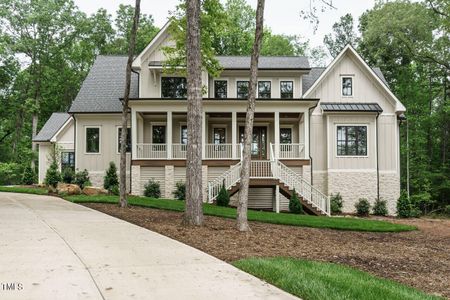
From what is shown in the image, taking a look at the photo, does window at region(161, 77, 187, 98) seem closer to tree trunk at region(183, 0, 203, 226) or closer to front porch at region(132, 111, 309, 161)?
front porch at region(132, 111, 309, 161)

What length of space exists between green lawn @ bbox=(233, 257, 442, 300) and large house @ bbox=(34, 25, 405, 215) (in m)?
13.3

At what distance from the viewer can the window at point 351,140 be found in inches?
845

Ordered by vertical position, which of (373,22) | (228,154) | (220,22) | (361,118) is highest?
(373,22)

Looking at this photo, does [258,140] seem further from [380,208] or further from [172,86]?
[380,208]

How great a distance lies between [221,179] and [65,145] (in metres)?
12.5

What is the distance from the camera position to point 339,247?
354 inches

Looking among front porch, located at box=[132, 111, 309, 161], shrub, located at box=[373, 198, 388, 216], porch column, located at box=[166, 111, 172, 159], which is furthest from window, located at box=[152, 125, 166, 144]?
shrub, located at box=[373, 198, 388, 216]

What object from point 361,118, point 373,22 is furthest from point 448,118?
point 361,118

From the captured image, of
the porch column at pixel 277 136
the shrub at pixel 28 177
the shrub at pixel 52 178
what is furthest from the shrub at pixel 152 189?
the shrub at pixel 28 177

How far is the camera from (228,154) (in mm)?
20828

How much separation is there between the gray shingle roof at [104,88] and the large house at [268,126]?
0.29ft

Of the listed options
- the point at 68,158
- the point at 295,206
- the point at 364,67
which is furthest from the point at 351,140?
the point at 68,158

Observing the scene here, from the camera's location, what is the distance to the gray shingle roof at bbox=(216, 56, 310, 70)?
22188 mm

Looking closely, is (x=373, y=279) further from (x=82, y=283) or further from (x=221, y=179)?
(x=221, y=179)
